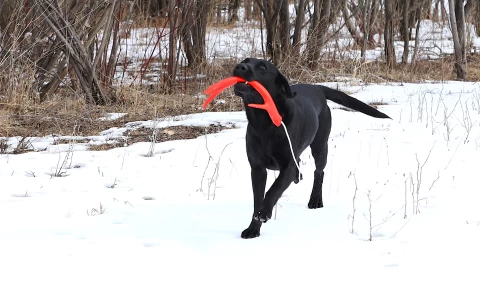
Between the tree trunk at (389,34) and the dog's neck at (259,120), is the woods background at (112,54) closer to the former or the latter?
the tree trunk at (389,34)

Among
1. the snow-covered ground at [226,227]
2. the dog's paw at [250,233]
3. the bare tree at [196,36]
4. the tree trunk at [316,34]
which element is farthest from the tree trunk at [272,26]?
the dog's paw at [250,233]

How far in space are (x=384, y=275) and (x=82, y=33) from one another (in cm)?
550

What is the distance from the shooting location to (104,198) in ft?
13.7

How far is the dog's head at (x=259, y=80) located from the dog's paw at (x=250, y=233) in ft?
2.14

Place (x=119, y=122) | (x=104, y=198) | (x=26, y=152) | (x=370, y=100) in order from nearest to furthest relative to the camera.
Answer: (x=104, y=198) < (x=26, y=152) < (x=119, y=122) < (x=370, y=100)

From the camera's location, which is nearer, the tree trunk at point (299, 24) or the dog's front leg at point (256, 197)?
the dog's front leg at point (256, 197)

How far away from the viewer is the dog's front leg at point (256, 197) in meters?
3.37

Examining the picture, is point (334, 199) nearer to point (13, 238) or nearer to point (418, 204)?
point (418, 204)

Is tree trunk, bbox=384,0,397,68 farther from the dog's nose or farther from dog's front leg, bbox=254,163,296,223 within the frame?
the dog's nose

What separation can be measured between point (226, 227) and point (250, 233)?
0.24m

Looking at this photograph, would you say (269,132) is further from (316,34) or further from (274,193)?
(316,34)

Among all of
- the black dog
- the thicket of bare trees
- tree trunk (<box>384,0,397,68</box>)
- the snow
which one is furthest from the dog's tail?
tree trunk (<box>384,0,397,68</box>)

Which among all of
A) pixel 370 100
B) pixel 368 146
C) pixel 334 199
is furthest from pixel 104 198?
pixel 370 100

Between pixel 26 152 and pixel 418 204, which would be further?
pixel 26 152
